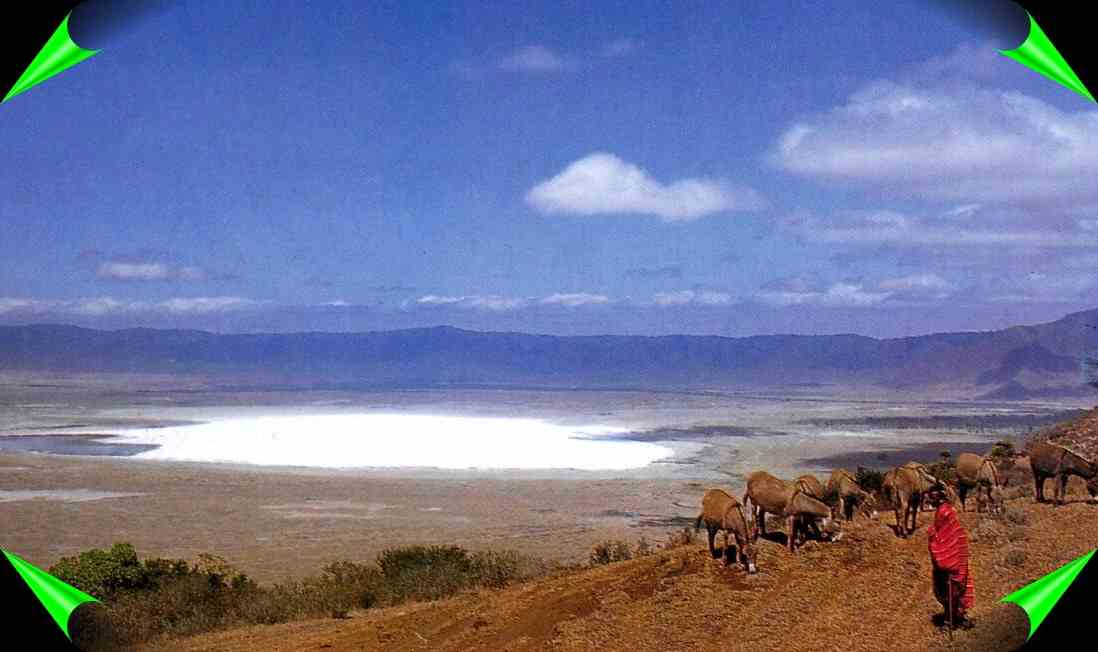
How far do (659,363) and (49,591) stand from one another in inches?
6697

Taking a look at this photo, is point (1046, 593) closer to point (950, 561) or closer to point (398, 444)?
point (950, 561)

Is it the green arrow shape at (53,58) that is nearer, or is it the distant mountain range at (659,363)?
the green arrow shape at (53,58)

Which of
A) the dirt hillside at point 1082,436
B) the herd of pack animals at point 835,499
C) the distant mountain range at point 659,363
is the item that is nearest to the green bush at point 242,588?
the herd of pack animals at point 835,499

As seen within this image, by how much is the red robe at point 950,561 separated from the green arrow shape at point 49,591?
612 cm

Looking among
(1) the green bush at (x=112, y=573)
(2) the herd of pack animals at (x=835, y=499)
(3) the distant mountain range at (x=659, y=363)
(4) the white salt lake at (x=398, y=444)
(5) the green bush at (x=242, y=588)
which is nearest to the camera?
(2) the herd of pack animals at (x=835, y=499)

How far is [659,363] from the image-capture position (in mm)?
175250

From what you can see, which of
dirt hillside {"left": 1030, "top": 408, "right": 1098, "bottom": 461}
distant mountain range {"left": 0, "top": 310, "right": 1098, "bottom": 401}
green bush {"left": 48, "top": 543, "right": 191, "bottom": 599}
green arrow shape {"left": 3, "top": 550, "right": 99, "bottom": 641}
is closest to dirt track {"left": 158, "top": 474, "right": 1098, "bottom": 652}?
green arrow shape {"left": 3, "top": 550, "right": 99, "bottom": 641}

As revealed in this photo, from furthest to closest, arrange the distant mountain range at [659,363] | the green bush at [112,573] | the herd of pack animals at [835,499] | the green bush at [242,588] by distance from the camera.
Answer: the distant mountain range at [659,363]
the green bush at [112,573]
the green bush at [242,588]
the herd of pack animals at [835,499]

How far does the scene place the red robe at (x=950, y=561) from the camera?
744 centimetres

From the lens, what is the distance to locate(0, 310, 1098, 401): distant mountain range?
114 meters

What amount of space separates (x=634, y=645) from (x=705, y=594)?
98cm

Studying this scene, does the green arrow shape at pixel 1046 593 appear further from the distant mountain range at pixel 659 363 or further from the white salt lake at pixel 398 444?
the distant mountain range at pixel 659 363

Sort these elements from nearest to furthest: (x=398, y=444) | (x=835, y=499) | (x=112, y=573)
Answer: (x=835, y=499), (x=112, y=573), (x=398, y=444)

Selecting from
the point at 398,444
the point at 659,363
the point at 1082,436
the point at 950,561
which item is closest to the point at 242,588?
the point at 950,561
